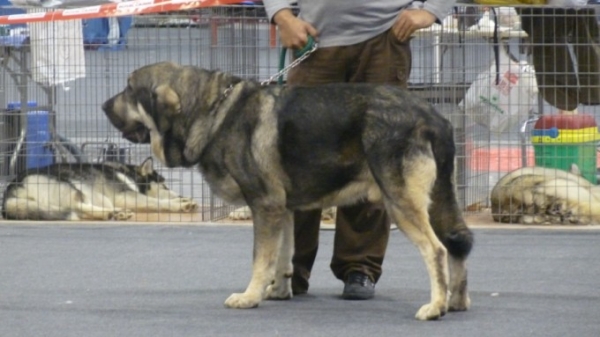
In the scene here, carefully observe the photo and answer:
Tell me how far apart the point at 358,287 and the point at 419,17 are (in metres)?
1.21

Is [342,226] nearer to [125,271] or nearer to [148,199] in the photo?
[125,271]

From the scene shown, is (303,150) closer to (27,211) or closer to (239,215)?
(239,215)

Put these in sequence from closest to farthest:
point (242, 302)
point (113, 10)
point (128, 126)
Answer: point (242, 302), point (128, 126), point (113, 10)

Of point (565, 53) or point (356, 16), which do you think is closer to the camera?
point (356, 16)

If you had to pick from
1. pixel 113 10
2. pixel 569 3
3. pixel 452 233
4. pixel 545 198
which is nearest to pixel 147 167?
pixel 113 10

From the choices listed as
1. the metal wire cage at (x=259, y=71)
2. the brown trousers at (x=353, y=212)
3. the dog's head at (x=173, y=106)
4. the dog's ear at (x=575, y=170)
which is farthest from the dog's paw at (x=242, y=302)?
the dog's ear at (x=575, y=170)

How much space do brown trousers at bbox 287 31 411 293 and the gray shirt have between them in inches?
1.5

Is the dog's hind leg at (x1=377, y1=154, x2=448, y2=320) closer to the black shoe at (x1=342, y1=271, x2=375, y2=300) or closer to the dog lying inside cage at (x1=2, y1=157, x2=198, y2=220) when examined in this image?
the black shoe at (x1=342, y1=271, x2=375, y2=300)

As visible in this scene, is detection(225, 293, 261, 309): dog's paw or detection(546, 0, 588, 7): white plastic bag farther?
detection(546, 0, 588, 7): white plastic bag

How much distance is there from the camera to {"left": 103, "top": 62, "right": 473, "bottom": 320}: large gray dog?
16.2 ft

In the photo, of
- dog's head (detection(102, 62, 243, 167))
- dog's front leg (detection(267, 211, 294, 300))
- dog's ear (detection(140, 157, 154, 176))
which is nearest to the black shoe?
dog's front leg (detection(267, 211, 294, 300))

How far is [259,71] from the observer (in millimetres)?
8820

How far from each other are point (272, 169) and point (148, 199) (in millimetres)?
3848

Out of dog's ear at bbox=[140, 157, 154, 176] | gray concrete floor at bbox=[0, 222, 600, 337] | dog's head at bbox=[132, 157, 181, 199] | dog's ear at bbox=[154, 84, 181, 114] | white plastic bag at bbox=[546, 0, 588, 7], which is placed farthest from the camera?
dog's ear at bbox=[140, 157, 154, 176]
